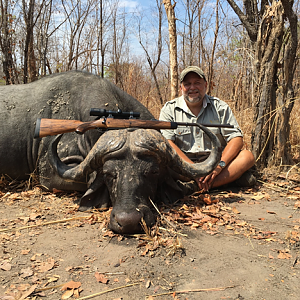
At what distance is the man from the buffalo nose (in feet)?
5.80

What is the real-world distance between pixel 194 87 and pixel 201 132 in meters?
0.73

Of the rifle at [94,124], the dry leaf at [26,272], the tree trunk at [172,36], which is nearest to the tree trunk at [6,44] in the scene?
the tree trunk at [172,36]

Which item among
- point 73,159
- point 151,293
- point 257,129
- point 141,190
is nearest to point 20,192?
point 73,159

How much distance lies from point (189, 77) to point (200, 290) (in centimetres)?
343

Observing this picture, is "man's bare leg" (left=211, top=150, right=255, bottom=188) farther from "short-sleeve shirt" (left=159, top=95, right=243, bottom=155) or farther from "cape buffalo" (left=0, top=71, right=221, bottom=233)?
"cape buffalo" (left=0, top=71, right=221, bottom=233)

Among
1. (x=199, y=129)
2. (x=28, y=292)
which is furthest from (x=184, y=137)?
(x=28, y=292)

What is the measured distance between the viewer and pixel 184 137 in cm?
473

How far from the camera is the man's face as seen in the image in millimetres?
4656

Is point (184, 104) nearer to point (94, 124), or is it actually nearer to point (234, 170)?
point (234, 170)

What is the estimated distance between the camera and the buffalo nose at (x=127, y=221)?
2795mm

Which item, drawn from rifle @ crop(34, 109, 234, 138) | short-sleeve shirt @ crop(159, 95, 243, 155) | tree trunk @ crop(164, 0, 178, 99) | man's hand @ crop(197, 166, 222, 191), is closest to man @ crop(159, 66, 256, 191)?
short-sleeve shirt @ crop(159, 95, 243, 155)

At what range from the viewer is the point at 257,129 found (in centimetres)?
501

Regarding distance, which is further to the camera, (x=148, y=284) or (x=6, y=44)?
(x=6, y=44)

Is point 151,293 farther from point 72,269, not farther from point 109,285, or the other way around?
point 72,269
